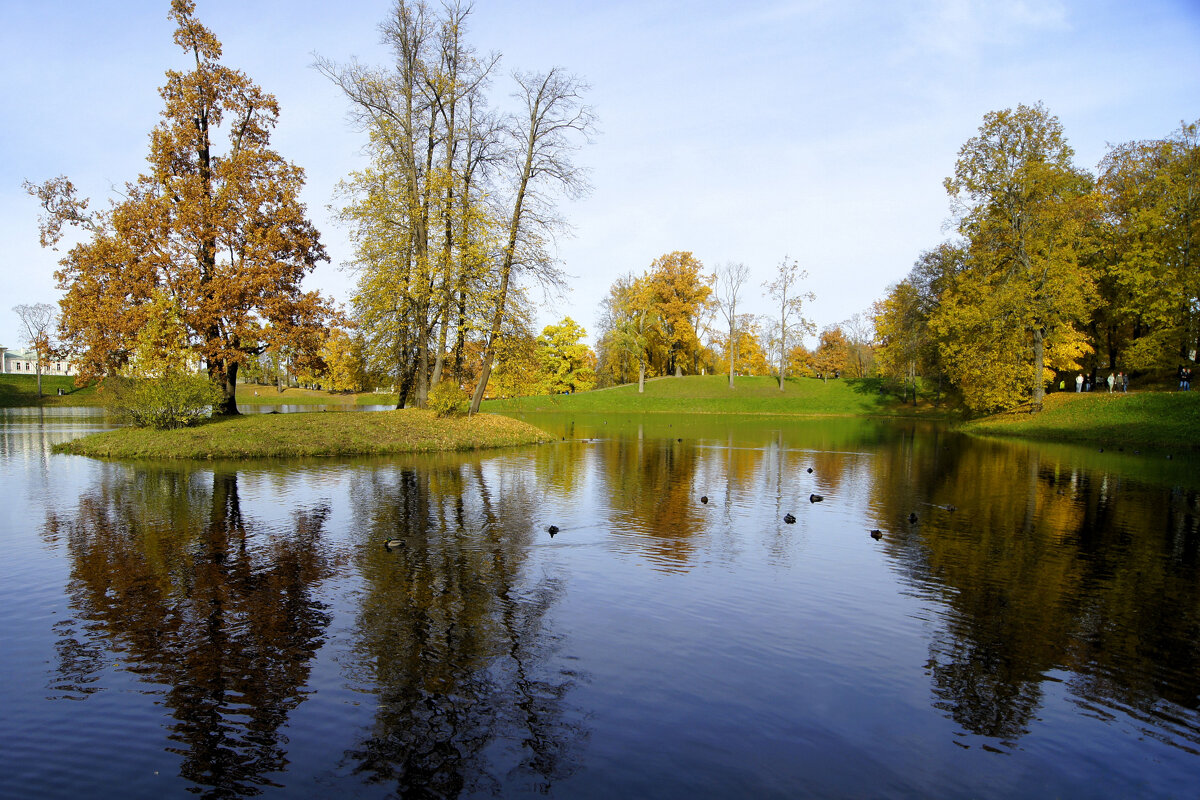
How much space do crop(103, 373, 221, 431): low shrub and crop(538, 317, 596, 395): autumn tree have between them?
60.8 meters

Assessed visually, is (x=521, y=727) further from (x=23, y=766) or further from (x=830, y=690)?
(x=23, y=766)

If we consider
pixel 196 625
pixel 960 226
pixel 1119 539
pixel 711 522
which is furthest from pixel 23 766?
pixel 960 226

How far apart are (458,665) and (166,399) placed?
22.9 meters

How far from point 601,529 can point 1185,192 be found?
148ft

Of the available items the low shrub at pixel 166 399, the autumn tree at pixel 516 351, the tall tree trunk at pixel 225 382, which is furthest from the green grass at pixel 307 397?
the low shrub at pixel 166 399

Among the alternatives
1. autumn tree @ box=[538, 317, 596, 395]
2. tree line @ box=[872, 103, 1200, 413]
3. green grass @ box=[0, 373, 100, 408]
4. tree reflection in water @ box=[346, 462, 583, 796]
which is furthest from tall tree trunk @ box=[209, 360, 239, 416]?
autumn tree @ box=[538, 317, 596, 395]

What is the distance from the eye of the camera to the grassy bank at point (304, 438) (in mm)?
23688

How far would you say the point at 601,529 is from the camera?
13672 millimetres

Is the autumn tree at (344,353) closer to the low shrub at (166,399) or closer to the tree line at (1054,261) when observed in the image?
the low shrub at (166,399)

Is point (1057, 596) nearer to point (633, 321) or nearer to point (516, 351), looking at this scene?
point (516, 351)

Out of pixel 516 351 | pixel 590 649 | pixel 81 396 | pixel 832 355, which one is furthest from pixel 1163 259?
pixel 81 396

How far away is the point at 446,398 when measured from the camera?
29.5m

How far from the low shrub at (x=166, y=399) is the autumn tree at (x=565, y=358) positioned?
60.8m

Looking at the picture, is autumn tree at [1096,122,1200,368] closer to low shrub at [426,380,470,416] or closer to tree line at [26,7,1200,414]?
tree line at [26,7,1200,414]
